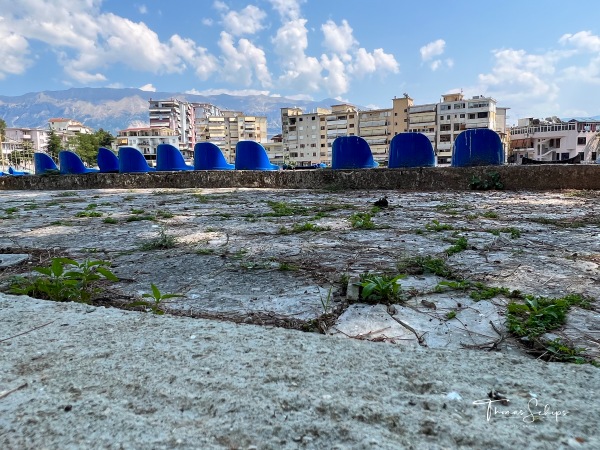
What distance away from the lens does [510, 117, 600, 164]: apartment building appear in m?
65.1

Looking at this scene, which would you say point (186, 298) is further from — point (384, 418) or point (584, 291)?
point (584, 291)

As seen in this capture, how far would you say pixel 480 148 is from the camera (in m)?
7.57

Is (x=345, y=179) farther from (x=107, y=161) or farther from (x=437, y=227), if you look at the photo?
(x=107, y=161)

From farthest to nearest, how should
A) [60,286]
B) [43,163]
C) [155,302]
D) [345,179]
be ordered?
[43,163], [345,179], [60,286], [155,302]

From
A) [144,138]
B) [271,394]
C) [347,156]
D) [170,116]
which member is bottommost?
[271,394]

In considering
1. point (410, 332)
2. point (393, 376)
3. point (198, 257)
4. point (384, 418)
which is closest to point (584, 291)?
point (410, 332)

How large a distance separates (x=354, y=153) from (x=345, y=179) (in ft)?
2.54

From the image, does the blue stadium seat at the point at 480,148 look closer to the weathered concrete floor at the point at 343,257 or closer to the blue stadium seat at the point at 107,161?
the weathered concrete floor at the point at 343,257

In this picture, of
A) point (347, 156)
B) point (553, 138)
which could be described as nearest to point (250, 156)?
point (347, 156)

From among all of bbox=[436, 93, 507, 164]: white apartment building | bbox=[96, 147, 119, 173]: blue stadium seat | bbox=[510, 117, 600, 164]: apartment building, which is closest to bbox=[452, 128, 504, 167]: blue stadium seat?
bbox=[96, 147, 119, 173]: blue stadium seat

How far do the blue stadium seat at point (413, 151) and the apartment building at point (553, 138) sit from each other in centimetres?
6047

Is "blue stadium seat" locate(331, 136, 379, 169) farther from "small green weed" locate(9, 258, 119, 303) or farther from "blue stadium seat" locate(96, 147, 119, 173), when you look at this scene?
"small green weed" locate(9, 258, 119, 303)

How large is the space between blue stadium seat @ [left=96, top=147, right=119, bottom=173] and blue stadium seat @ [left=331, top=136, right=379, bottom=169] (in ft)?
22.1

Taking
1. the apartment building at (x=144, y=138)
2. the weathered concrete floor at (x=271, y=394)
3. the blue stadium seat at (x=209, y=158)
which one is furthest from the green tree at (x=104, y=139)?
the weathered concrete floor at (x=271, y=394)
